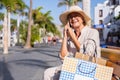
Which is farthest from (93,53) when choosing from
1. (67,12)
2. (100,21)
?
(100,21)

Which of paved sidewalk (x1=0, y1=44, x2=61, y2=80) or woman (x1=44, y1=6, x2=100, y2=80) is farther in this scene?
paved sidewalk (x1=0, y1=44, x2=61, y2=80)

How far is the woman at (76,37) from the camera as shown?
12.0ft

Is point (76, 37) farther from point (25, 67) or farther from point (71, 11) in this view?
point (25, 67)

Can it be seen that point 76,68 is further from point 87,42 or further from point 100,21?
point 100,21

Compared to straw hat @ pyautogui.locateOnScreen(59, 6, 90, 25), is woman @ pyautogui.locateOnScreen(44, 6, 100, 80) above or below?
below

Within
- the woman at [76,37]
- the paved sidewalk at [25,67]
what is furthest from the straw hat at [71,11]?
the paved sidewalk at [25,67]

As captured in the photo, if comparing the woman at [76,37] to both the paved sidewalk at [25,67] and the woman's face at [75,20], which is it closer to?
the woman's face at [75,20]

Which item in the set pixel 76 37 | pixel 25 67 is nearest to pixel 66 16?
pixel 76 37

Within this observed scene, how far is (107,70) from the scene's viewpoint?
3170 mm

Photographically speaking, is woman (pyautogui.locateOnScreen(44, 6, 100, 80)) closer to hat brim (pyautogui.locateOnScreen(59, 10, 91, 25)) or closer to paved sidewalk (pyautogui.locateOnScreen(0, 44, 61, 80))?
hat brim (pyautogui.locateOnScreen(59, 10, 91, 25))

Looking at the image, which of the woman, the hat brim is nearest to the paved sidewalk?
the hat brim

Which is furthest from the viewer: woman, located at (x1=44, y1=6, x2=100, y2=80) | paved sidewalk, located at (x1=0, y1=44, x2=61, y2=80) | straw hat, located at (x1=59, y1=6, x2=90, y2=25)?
paved sidewalk, located at (x1=0, y1=44, x2=61, y2=80)

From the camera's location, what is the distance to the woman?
365 centimetres

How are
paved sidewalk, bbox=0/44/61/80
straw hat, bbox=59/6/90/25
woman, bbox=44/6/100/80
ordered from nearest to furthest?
1. woman, bbox=44/6/100/80
2. straw hat, bbox=59/6/90/25
3. paved sidewalk, bbox=0/44/61/80
